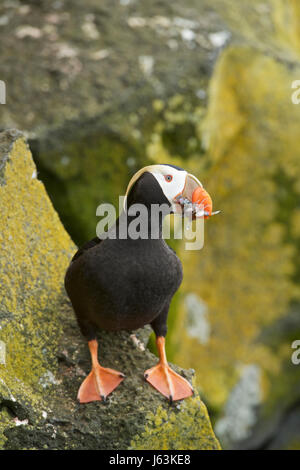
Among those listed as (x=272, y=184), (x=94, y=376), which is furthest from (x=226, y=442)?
(x=94, y=376)

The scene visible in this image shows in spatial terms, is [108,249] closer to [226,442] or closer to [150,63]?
[150,63]

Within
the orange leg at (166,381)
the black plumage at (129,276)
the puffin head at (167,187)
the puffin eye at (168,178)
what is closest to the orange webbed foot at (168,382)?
the orange leg at (166,381)

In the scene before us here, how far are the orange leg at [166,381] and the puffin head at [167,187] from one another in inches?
31.0

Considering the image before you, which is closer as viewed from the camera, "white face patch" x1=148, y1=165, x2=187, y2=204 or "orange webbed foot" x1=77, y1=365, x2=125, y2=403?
"white face patch" x1=148, y1=165, x2=187, y2=204

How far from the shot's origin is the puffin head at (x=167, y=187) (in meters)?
2.69

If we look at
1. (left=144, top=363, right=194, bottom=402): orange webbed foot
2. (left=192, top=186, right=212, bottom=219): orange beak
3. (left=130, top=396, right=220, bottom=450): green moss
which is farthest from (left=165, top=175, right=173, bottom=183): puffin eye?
(left=130, top=396, right=220, bottom=450): green moss

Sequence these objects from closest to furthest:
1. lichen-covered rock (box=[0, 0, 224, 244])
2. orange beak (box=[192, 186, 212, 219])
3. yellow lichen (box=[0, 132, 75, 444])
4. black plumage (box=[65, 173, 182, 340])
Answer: orange beak (box=[192, 186, 212, 219]) < black plumage (box=[65, 173, 182, 340]) < yellow lichen (box=[0, 132, 75, 444]) < lichen-covered rock (box=[0, 0, 224, 244])

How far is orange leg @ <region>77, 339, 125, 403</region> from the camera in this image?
2.87 meters

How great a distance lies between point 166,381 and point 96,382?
0.35 m

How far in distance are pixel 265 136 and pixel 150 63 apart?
1.55m

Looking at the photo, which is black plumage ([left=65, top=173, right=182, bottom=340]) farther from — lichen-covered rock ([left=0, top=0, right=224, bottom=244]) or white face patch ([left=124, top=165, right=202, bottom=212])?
lichen-covered rock ([left=0, top=0, right=224, bottom=244])

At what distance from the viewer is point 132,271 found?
9.11 feet

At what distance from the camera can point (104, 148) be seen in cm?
506

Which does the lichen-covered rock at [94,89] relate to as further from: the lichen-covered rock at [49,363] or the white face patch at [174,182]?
the white face patch at [174,182]
